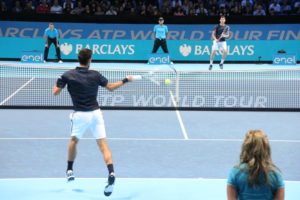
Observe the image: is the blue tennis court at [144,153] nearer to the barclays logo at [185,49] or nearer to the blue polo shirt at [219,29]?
the blue polo shirt at [219,29]

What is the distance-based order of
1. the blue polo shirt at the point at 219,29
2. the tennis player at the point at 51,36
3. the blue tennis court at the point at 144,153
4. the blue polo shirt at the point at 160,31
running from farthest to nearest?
the blue polo shirt at the point at 160,31 → the tennis player at the point at 51,36 → the blue polo shirt at the point at 219,29 → the blue tennis court at the point at 144,153

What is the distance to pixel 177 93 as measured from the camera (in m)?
14.7

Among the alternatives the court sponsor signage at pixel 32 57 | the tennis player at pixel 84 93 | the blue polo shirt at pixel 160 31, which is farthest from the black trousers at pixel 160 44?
the tennis player at pixel 84 93

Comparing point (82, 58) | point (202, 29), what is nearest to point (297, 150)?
point (82, 58)

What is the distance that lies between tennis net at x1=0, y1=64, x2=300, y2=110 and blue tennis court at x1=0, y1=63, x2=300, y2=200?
2.55 feet

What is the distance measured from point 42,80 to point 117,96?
396 cm

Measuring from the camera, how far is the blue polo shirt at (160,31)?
78.5 ft

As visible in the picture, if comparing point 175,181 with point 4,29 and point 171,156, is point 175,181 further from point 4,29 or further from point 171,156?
point 4,29

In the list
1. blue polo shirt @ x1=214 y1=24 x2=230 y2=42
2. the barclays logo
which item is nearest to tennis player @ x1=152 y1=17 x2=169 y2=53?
the barclays logo

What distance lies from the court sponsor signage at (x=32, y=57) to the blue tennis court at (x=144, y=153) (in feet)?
35.3

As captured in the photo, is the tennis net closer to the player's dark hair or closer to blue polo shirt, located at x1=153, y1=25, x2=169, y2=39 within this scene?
blue polo shirt, located at x1=153, y1=25, x2=169, y2=39

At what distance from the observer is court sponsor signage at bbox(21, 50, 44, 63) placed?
974 inches

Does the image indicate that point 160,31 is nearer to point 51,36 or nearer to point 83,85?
point 51,36

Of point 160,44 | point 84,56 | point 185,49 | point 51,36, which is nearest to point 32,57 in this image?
point 51,36
